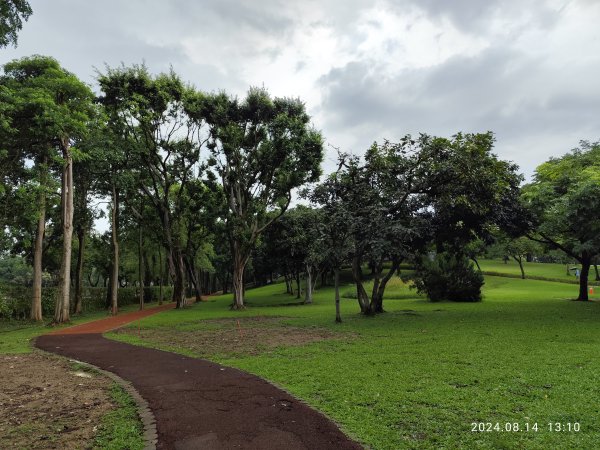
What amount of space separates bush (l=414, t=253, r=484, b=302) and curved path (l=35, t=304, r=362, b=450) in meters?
22.6

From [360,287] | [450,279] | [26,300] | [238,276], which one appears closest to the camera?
[360,287]

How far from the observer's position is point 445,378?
7.56m

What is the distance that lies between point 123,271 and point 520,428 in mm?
51195

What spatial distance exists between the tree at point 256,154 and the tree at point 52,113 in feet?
27.9

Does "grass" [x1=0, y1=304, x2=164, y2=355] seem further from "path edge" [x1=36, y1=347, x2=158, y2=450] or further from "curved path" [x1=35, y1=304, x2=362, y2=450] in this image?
"path edge" [x1=36, y1=347, x2=158, y2=450]

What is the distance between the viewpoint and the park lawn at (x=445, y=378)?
5.06 metres

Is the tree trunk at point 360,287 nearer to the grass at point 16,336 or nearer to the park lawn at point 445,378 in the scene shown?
the park lawn at point 445,378

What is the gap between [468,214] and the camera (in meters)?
19.4

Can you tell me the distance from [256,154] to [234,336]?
51.3 feet

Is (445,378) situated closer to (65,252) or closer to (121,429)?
(121,429)

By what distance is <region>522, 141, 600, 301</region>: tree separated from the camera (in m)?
16.1

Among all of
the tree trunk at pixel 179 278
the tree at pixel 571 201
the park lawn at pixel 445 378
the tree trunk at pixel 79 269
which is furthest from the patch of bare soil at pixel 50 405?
the tree trunk at pixel 179 278

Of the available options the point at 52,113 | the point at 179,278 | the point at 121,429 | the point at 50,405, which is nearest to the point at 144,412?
the point at 121,429

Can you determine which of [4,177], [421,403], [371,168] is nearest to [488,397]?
[421,403]
